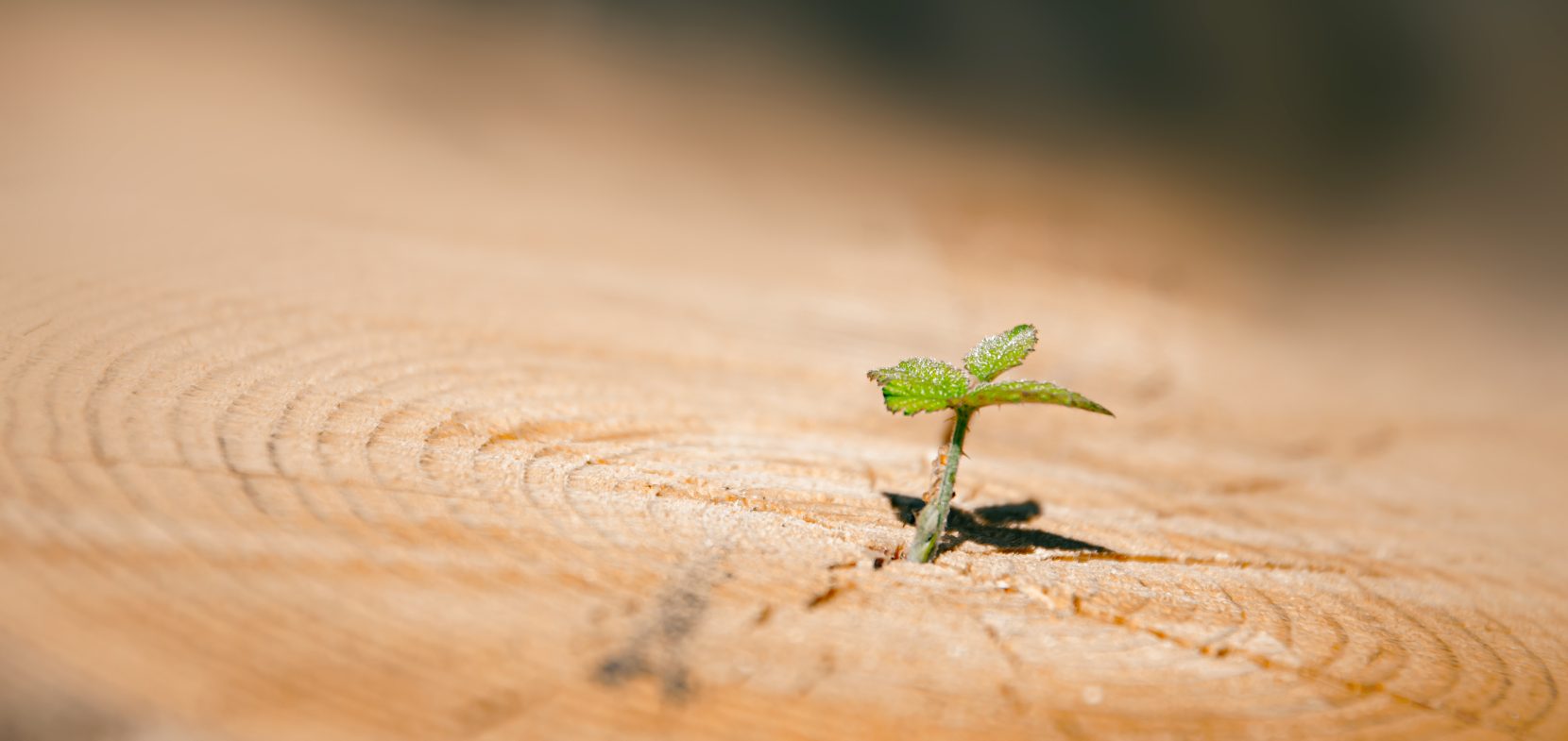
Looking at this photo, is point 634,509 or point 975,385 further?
point 975,385

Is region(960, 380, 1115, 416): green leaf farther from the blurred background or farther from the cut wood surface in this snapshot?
the blurred background

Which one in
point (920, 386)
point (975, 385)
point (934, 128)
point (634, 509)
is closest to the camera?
point (634, 509)

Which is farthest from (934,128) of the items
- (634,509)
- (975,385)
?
(634,509)

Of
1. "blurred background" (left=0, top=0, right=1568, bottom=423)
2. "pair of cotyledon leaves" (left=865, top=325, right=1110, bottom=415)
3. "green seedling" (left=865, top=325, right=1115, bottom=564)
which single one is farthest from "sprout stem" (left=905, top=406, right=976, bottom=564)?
"blurred background" (left=0, top=0, right=1568, bottom=423)

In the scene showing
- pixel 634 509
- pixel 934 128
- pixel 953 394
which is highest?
pixel 934 128

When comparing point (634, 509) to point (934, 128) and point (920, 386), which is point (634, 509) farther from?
point (934, 128)

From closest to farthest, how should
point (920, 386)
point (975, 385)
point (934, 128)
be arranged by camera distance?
point (920, 386) → point (975, 385) → point (934, 128)

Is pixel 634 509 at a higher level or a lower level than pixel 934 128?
lower
